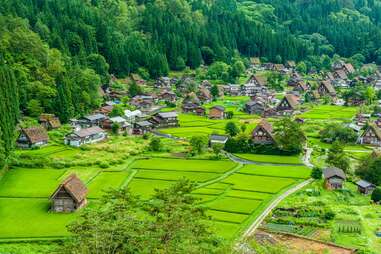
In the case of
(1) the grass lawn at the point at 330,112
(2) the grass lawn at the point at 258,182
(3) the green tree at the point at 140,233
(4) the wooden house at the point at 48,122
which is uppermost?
(3) the green tree at the point at 140,233

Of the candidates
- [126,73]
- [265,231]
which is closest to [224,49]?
[126,73]

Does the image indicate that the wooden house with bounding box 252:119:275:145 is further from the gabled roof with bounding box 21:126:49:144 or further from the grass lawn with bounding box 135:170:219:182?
the gabled roof with bounding box 21:126:49:144

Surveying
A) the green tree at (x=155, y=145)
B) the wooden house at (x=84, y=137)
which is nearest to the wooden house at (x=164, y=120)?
the wooden house at (x=84, y=137)

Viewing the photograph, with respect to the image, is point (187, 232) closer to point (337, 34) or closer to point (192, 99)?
point (192, 99)

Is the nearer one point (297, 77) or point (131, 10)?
point (297, 77)

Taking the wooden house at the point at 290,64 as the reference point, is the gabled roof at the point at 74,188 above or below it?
above

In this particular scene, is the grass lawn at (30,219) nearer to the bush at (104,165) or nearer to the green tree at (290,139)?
the bush at (104,165)

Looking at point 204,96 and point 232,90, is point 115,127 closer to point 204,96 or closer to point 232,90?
point 204,96
